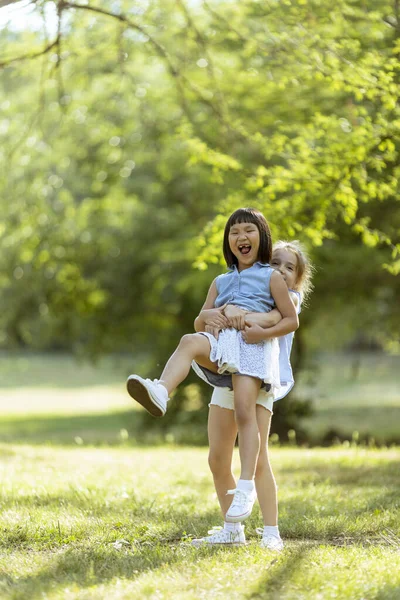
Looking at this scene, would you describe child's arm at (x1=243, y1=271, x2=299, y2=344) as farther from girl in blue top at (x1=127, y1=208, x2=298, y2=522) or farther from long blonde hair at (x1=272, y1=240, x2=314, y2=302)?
long blonde hair at (x1=272, y1=240, x2=314, y2=302)

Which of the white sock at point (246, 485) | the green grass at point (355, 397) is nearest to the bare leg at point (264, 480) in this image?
the white sock at point (246, 485)

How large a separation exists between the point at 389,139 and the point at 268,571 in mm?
4626

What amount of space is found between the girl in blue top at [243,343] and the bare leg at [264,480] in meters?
0.13

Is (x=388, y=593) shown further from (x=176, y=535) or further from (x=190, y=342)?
(x=176, y=535)

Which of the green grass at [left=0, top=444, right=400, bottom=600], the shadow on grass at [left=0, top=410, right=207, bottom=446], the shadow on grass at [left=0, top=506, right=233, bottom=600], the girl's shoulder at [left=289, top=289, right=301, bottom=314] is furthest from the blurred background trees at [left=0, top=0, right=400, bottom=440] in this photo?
the shadow on grass at [left=0, top=506, right=233, bottom=600]

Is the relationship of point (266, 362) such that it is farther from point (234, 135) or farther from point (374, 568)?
point (234, 135)

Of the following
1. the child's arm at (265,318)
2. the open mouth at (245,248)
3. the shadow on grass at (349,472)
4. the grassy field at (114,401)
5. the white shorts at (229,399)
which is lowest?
the grassy field at (114,401)

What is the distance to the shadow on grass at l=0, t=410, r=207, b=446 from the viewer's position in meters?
15.5

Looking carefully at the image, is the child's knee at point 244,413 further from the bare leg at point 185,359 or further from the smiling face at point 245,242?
the smiling face at point 245,242

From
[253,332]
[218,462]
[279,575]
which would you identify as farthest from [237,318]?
[279,575]

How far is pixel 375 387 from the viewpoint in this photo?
34.5 metres

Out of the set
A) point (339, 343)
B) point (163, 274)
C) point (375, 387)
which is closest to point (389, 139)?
point (163, 274)

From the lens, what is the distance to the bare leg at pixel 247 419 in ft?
14.6

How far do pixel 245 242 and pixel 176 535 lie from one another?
175 cm
